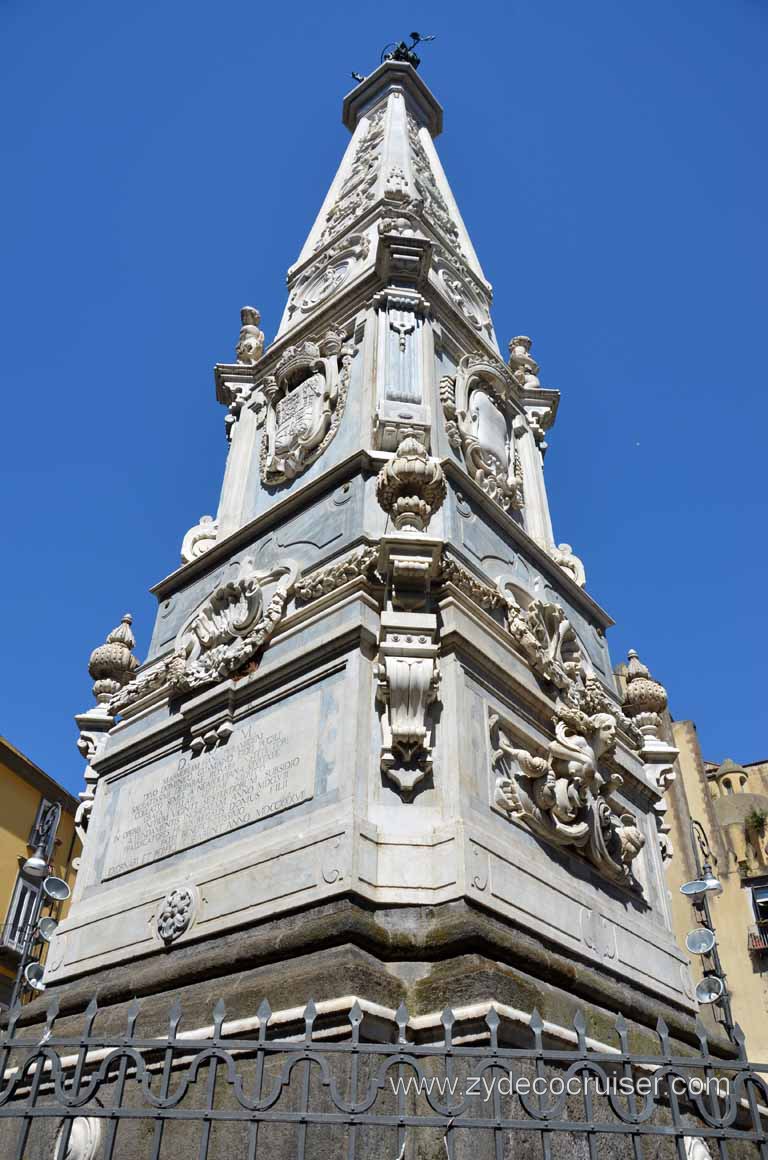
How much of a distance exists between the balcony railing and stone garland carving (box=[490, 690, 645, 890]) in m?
20.4

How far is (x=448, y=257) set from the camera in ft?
44.1

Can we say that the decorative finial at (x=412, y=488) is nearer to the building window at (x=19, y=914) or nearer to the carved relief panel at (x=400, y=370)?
the carved relief panel at (x=400, y=370)

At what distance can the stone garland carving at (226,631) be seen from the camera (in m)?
7.82

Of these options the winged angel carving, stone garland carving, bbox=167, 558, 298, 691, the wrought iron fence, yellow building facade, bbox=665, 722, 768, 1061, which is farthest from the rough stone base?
yellow building facade, bbox=665, 722, 768, 1061

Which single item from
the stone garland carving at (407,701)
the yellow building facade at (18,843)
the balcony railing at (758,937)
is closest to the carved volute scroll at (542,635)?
the stone garland carving at (407,701)

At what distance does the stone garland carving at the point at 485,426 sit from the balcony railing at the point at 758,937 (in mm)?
20204

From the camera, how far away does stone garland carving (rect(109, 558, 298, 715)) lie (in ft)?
25.6

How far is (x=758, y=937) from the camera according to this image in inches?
1000

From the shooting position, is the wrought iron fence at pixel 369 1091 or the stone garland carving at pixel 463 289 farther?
the stone garland carving at pixel 463 289

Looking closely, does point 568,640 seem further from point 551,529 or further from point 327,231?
point 327,231

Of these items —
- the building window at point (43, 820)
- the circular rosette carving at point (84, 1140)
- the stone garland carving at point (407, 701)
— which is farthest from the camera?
the building window at point (43, 820)

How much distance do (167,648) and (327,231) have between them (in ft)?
26.3

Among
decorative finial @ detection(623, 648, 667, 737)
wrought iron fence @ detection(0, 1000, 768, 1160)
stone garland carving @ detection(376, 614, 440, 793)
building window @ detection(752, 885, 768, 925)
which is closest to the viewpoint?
wrought iron fence @ detection(0, 1000, 768, 1160)

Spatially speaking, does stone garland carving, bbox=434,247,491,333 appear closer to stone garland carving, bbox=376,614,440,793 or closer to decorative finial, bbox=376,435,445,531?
decorative finial, bbox=376,435,445,531
